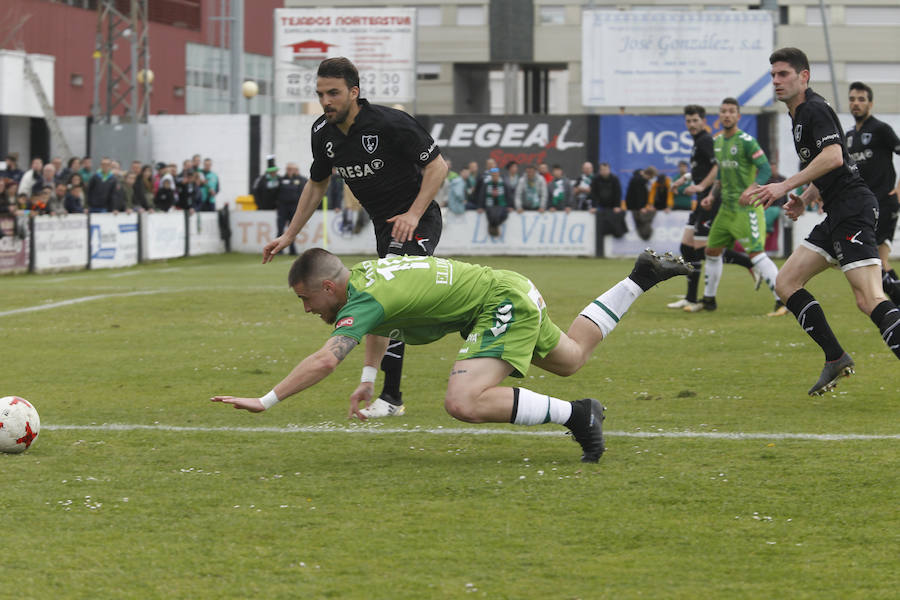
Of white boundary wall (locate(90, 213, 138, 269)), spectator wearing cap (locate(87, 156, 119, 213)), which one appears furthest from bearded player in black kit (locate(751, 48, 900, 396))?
spectator wearing cap (locate(87, 156, 119, 213))

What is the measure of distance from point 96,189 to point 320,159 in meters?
19.2

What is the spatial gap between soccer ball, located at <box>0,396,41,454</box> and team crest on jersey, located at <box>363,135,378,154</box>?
2339mm

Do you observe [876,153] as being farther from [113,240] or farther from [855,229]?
[113,240]

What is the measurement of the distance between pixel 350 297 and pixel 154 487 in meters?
1.20

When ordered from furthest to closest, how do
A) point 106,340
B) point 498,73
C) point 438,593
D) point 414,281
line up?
1. point 498,73
2. point 106,340
3. point 414,281
4. point 438,593

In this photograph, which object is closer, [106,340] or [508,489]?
[508,489]

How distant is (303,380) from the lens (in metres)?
5.61

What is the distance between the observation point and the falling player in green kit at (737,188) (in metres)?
Result: 13.8

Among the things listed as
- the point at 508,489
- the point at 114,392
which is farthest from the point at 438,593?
the point at 114,392

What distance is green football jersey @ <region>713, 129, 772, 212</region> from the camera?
1397 centimetres

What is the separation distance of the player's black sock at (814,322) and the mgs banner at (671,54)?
2790cm

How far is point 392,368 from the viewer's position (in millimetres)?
8000

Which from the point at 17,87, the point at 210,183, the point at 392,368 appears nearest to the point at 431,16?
the point at 17,87

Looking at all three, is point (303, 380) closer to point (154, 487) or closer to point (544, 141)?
Result: point (154, 487)
